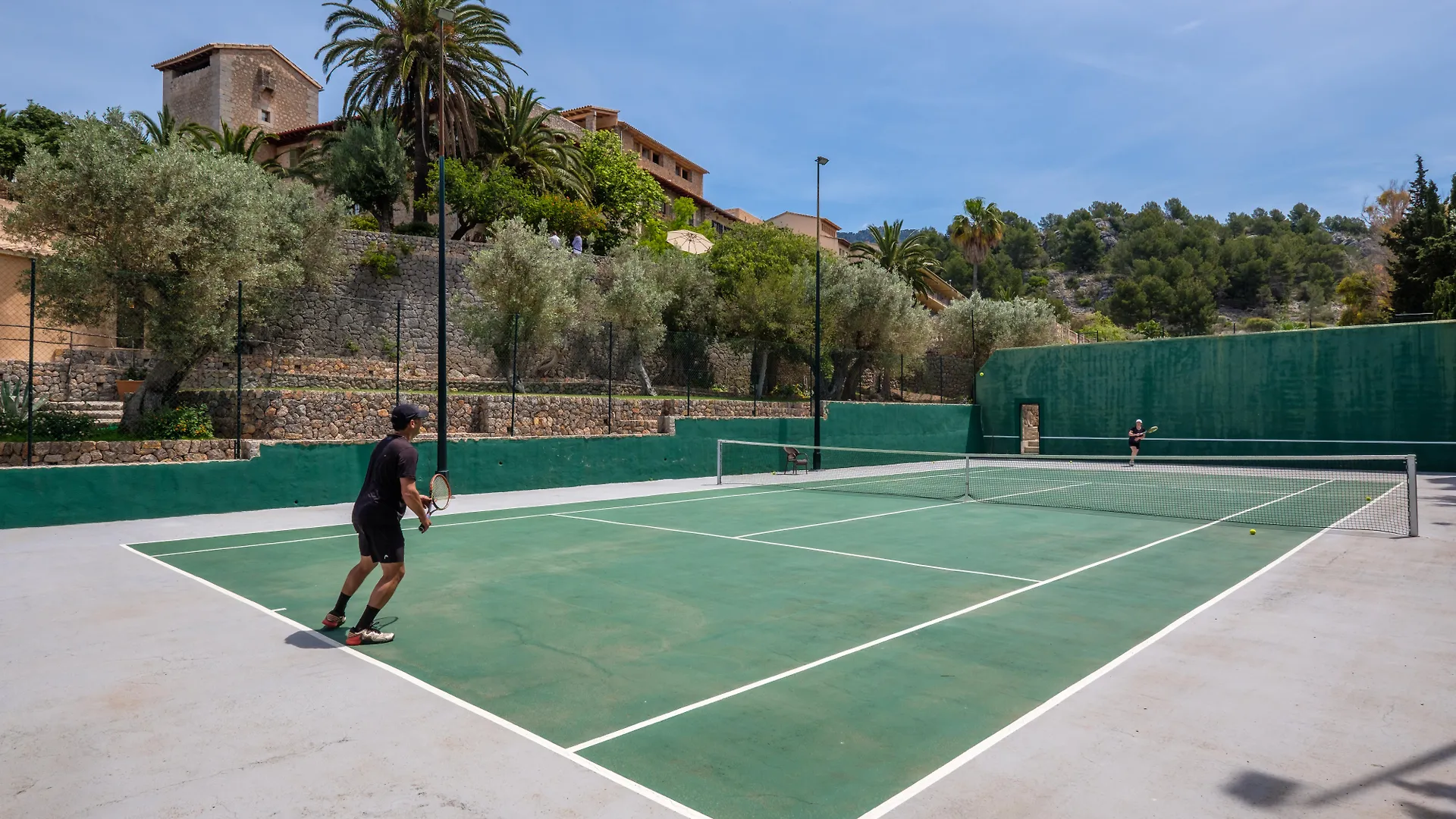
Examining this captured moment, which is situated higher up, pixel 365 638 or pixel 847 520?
pixel 365 638

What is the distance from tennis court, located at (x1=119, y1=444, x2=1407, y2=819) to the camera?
448 cm

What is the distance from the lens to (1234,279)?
98.2 m

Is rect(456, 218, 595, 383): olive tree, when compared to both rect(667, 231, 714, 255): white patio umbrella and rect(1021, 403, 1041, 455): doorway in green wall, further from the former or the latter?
rect(1021, 403, 1041, 455): doorway in green wall

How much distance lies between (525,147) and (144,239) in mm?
26473

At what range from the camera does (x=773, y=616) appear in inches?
291

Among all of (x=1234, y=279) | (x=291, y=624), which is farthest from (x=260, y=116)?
(x=1234, y=279)

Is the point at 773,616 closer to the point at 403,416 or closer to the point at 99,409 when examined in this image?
the point at 403,416

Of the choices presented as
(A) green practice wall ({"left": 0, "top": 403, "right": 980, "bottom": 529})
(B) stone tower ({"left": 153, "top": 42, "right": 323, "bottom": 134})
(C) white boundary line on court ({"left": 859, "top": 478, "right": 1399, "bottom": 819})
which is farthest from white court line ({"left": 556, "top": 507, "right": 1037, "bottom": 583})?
(B) stone tower ({"left": 153, "top": 42, "right": 323, "bottom": 134})

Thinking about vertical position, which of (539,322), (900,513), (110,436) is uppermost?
(539,322)

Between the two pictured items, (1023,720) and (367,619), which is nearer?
(1023,720)

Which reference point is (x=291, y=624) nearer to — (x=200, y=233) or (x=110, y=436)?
(x=110, y=436)

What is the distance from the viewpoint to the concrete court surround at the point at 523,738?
3793 millimetres

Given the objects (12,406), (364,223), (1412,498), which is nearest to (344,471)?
(12,406)

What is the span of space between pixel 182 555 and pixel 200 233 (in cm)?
851
